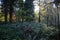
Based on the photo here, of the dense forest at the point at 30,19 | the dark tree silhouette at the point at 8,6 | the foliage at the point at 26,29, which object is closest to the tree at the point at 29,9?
the dense forest at the point at 30,19

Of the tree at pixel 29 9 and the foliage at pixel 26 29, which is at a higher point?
the tree at pixel 29 9

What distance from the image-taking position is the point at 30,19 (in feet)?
11.8

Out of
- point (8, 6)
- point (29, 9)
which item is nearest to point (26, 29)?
point (29, 9)

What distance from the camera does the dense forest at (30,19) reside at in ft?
11.5

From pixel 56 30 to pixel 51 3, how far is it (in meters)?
0.74

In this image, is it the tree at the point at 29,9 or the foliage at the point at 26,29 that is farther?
the tree at the point at 29,9

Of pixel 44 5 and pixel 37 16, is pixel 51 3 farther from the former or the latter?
pixel 37 16

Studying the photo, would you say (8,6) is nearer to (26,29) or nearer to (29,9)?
(29,9)

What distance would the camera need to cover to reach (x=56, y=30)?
3.64 meters

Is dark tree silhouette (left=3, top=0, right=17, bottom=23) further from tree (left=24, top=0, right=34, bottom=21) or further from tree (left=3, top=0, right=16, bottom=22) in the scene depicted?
tree (left=24, top=0, right=34, bottom=21)

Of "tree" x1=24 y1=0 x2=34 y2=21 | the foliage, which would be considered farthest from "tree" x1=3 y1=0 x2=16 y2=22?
"tree" x1=24 y1=0 x2=34 y2=21

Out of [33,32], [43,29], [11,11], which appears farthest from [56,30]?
[11,11]

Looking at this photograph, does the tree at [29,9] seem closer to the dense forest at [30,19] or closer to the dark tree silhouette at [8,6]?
the dense forest at [30,19]

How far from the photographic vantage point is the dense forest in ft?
11.5
